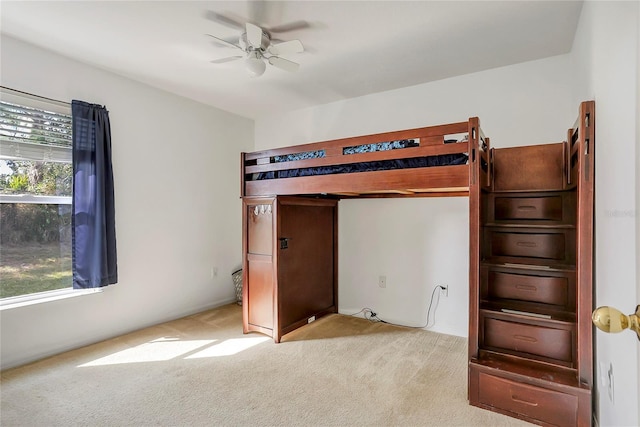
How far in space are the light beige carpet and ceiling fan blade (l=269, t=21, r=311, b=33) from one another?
97.7 inches

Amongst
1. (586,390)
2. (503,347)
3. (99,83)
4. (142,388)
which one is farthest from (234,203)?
(586,390)

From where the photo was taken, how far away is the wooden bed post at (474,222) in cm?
195

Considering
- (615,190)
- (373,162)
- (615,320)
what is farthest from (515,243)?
(615,320)

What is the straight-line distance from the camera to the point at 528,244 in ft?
7.42

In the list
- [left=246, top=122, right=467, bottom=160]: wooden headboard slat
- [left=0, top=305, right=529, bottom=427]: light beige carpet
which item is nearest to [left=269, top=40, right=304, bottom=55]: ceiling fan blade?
[left=246, top=122, right=467, bottom=160]: wooden headboard slat

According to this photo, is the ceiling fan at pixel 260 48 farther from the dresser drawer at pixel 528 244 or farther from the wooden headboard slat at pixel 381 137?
the dresser drawer at pixel 528 244

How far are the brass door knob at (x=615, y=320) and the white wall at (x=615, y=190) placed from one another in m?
0.56

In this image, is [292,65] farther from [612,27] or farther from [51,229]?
[51,229]

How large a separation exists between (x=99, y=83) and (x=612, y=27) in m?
3.64

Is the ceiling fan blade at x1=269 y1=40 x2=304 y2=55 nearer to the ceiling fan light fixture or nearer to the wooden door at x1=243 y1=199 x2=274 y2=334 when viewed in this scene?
the ceiling fan light fixture

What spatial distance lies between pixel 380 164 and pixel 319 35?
3.43 feet

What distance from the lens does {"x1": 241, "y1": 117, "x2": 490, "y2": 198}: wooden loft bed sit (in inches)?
81.1

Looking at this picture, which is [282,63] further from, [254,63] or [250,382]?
[250,382]

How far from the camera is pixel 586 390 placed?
1.68 meters
